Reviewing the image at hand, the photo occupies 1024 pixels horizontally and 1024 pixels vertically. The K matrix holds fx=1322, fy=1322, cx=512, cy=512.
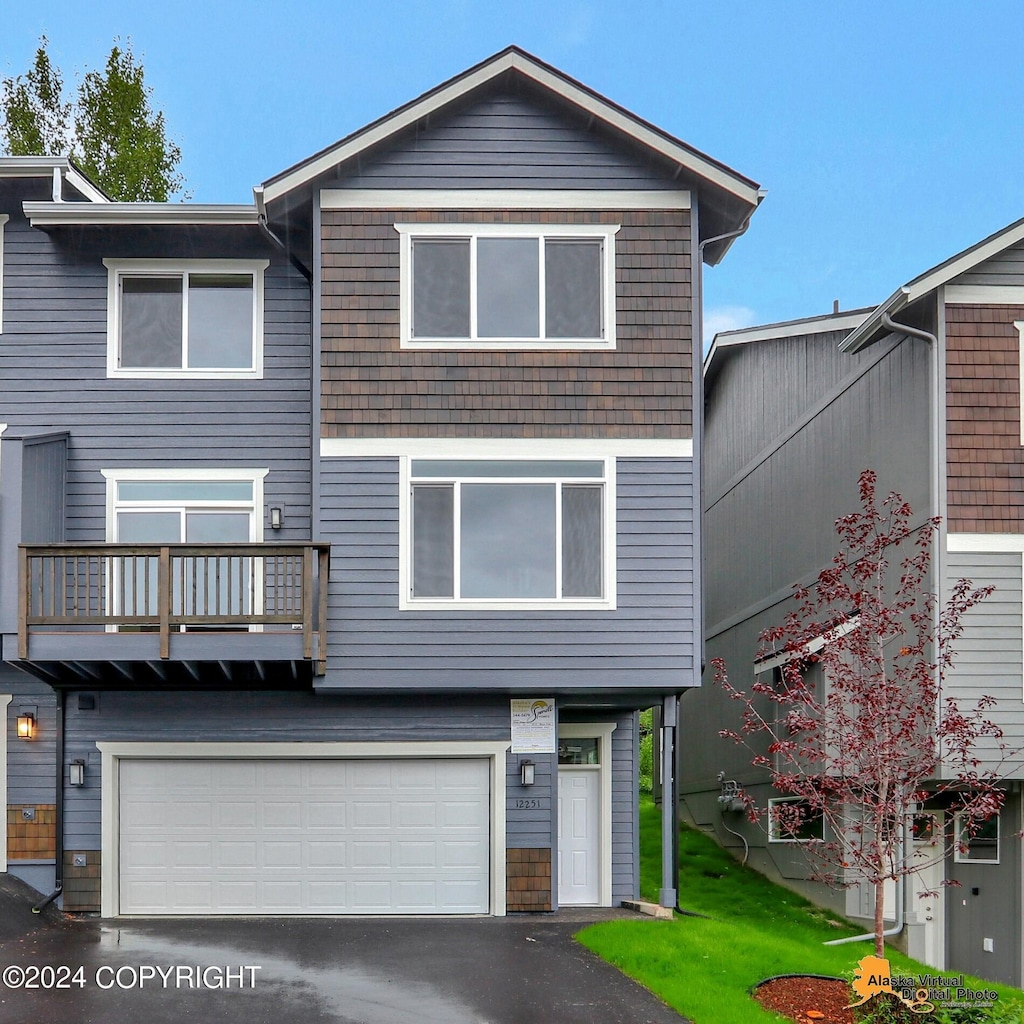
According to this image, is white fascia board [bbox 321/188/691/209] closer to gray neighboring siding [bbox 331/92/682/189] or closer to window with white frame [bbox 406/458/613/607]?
gray neighboring siding [bbox 331/92/682/189]

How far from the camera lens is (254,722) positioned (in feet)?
45.8

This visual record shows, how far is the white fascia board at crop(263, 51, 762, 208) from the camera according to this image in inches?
527

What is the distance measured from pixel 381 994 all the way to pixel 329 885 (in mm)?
3803

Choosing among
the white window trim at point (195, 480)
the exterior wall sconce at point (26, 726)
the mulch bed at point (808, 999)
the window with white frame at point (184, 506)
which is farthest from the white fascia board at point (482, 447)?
the mulch bed at point (808, 999)

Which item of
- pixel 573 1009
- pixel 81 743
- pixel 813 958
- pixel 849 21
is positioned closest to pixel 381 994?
pixel 573 1009

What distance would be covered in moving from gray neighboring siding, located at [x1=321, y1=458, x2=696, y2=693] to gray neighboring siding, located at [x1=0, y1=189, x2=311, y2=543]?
1209 millimetres

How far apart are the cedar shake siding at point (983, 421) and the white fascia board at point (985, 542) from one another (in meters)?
0.06

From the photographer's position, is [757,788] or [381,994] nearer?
[381,994]

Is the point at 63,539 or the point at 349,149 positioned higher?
the point at 349,149

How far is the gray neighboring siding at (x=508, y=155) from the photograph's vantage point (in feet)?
44.7

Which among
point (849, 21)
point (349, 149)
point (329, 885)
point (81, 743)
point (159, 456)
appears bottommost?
point (329, 885)

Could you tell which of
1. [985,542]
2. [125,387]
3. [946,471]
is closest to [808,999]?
[985,542]

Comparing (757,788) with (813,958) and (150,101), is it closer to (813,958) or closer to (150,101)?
(813,958)

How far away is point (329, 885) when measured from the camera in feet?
45.3
